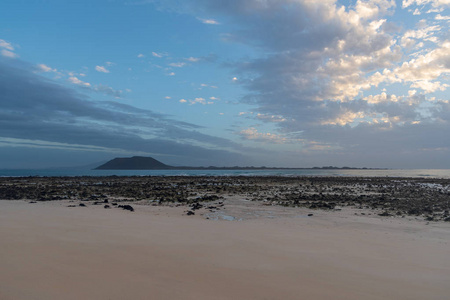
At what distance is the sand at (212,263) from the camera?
3912 millimetres

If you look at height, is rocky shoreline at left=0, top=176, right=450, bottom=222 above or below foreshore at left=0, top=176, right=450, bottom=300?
below

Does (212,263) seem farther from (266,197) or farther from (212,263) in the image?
(266,197)

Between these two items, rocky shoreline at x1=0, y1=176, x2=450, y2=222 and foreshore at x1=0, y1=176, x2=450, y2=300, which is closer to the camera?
foreshore at x1=0, y1=176, x2=450, y2=300

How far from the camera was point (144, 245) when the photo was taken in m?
6.15

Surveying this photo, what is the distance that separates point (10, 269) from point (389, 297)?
577cm

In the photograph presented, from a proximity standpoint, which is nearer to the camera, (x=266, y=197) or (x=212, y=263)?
(x=212, y=263)

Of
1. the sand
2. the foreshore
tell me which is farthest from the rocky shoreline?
the sand

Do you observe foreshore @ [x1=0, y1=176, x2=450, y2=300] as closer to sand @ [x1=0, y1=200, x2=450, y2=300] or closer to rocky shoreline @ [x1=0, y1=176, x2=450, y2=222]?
sand @ [x1=0, y1=200, x2=450, y2=300]

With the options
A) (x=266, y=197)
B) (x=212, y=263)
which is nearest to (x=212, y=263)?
(x=212, y=263)

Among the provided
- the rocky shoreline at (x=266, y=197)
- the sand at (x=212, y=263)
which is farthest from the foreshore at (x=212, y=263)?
the rocky shoreline at (x=266, y=197)

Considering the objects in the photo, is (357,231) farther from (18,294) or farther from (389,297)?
(18,294)

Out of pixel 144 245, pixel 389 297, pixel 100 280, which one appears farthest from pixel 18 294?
pixel 389 297

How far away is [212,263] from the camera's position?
5.10 metres

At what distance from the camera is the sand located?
12.8 ft
